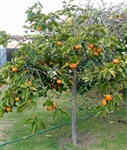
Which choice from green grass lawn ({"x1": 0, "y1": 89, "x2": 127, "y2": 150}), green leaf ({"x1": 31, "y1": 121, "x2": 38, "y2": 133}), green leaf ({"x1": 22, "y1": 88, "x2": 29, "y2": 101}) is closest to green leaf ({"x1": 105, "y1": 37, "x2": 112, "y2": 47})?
green leaf ({"x1": 22, "y1": 88, "x2": 29, "y2": 101})

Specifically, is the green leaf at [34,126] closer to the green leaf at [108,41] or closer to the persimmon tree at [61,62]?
the persimmon tree at [61,62]

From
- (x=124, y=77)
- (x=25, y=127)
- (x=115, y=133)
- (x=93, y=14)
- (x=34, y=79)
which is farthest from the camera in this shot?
(x=25, y=127)

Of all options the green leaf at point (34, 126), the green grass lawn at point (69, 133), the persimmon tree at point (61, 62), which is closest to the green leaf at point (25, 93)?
the persimmon tree at point (61, 62)

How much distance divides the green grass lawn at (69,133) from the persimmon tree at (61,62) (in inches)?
10.0

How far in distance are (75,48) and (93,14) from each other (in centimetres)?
70

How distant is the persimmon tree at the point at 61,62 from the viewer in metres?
2.64

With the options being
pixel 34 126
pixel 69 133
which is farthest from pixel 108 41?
pixel 69 133

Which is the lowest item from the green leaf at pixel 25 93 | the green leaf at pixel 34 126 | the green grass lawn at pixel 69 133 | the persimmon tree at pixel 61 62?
the green grass lawn at pixel 69 133

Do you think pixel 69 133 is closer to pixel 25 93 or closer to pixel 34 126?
pixel 34 126

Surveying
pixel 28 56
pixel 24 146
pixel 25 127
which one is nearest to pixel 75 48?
pixel 28 56

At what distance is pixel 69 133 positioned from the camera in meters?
3.64

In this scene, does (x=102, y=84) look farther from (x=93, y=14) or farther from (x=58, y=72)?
(x=93, y=14)

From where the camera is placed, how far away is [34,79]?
2838 mm

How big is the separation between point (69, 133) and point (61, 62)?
1076 millimetres
